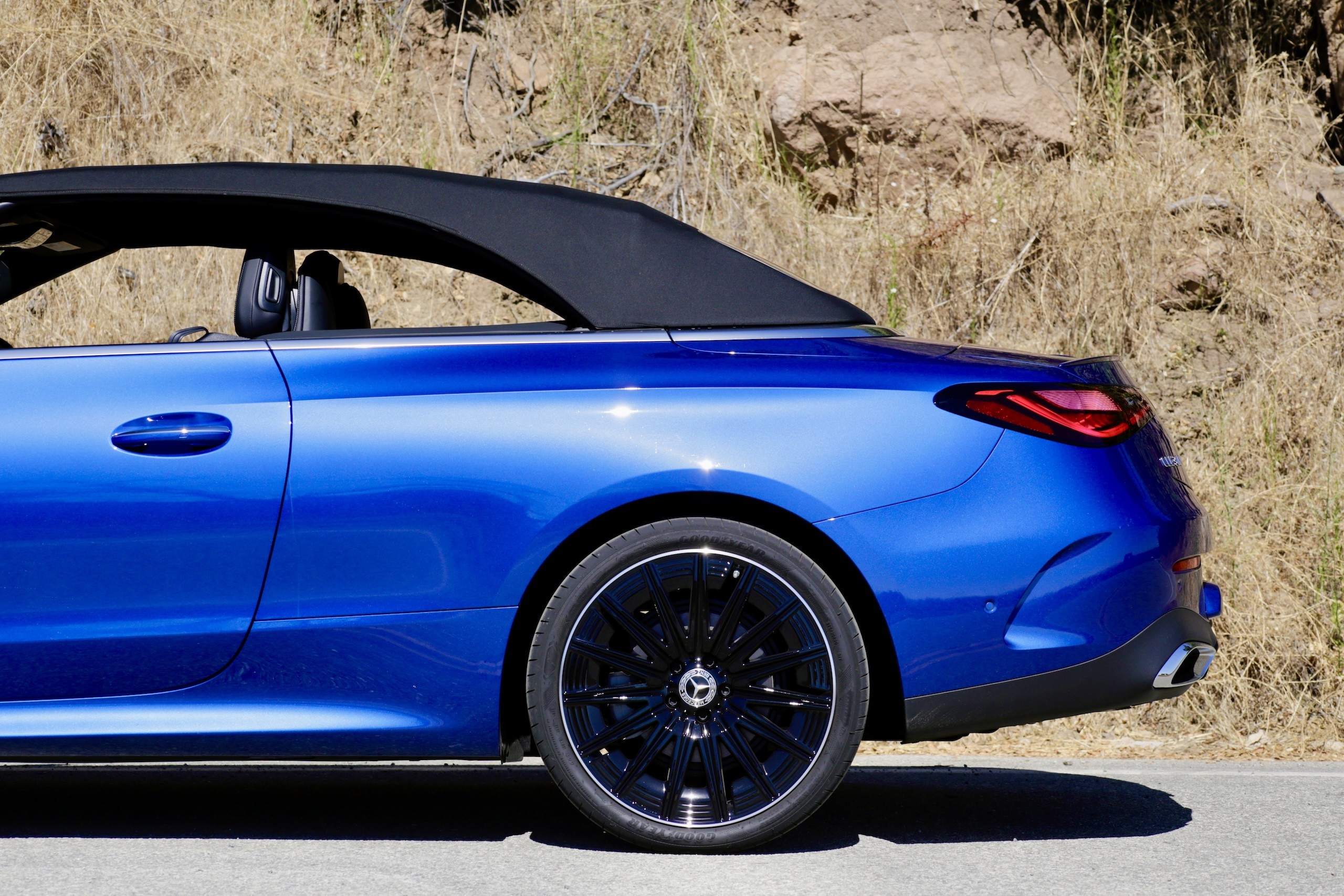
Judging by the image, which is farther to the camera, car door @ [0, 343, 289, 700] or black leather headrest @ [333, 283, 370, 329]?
black leather headrest @ [333, 283, 370, 329]

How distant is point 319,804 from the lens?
4297 mm

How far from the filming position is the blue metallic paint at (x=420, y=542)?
3.33 metres

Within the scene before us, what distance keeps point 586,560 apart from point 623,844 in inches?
31.7

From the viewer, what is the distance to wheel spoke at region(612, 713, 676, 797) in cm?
343

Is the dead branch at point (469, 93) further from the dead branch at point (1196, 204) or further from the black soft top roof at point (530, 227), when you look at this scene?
the black soft top roof at point (530, 227)

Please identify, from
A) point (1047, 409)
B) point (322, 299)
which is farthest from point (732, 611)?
point (322, 299)

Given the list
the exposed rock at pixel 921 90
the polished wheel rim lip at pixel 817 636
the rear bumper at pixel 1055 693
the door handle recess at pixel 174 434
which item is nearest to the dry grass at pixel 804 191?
the exposed rock at pixel 921 90

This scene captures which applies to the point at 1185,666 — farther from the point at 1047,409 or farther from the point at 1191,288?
the point at 1191,288

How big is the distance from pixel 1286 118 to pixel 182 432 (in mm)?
8731

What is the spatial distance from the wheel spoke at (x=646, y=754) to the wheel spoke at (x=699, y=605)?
7.7 inches

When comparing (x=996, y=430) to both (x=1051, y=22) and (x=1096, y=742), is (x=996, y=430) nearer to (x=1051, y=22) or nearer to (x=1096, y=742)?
(x=1096, y=742)

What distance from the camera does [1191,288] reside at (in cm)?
847

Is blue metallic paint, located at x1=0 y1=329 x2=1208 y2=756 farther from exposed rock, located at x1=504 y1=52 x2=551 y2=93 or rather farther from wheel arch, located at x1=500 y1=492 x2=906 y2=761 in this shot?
exposed rock, located at x1=504 y1=52 x2=551 y2=93

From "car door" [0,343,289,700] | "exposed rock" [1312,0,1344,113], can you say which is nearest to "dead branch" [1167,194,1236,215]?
"exposed rock" [1312,0,1344,113]
